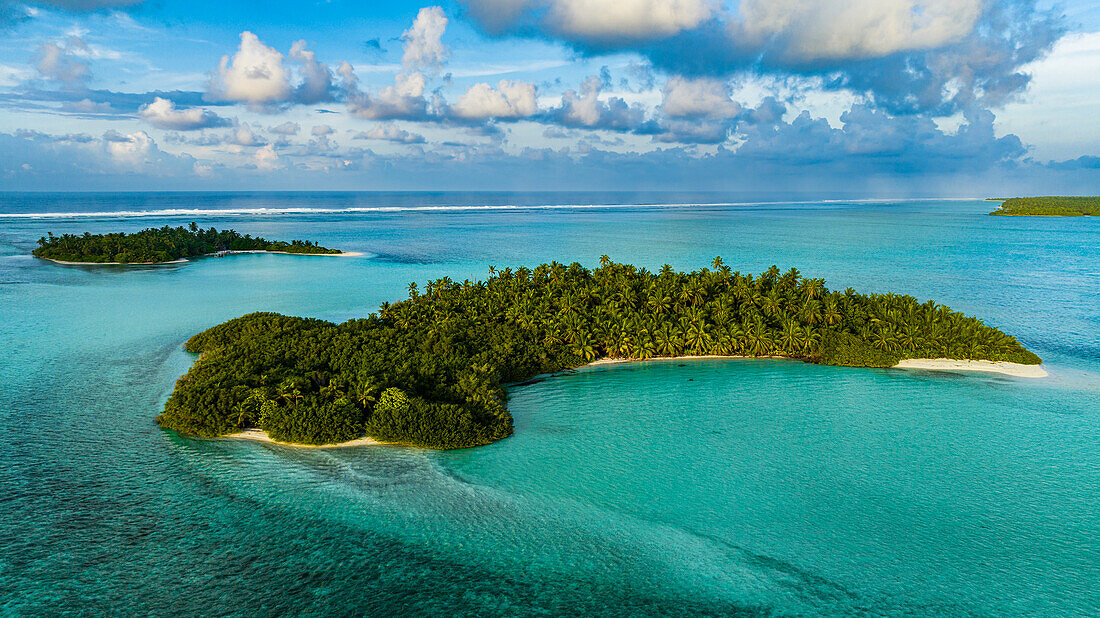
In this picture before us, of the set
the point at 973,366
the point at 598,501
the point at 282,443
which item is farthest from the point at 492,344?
the point at 973,366

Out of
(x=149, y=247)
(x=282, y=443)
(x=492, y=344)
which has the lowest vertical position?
(x=282, y=443)

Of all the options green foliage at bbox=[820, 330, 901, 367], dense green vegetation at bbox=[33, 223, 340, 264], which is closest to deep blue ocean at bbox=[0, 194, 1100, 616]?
green foliage at bbox=[820, 330, 901, 367]

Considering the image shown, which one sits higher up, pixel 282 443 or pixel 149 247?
pixel 149 247

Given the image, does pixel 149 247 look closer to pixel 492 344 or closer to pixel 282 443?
pixel 492 344

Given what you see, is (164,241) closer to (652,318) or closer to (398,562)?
(652,318)

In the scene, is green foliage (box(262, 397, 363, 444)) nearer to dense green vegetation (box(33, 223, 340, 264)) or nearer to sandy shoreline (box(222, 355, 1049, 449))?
sandy shoreline (box(222, 355, 1049, 449))

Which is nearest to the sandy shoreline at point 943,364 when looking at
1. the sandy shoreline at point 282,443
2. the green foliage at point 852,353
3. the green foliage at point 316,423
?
the green foliage at point 852,353

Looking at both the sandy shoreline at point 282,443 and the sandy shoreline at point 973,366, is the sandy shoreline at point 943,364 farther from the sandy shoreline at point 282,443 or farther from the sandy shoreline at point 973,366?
the sandy shoreline at point 282,443
